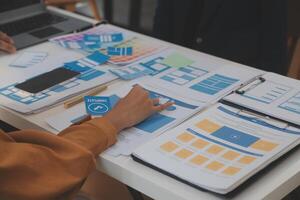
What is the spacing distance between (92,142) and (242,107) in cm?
42

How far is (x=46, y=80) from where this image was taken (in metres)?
1.49

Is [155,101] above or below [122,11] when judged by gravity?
above

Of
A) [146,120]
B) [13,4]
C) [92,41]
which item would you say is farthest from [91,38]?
[146,120]

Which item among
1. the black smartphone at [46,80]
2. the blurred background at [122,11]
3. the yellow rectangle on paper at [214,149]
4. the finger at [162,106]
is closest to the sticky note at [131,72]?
Answer: the black smartphone at [46,80]

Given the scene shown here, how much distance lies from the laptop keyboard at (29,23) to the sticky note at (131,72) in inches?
21.0

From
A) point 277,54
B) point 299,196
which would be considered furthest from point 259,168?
point 277,54

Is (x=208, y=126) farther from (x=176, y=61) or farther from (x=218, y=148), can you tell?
(x=176, y=61)

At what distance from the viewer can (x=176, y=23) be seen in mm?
2158

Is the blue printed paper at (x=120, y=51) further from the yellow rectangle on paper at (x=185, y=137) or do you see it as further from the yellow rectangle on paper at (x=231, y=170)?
the yellow rectangle on paper at (x=231, y=170)

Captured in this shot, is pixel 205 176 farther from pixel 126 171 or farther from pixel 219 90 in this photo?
pixel 219 90

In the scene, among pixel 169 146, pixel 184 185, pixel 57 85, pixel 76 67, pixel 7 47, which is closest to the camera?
pixel 184 185

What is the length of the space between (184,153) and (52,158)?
288 millimetres

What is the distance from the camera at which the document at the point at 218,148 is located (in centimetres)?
98

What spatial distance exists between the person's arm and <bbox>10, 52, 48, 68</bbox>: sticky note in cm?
57
